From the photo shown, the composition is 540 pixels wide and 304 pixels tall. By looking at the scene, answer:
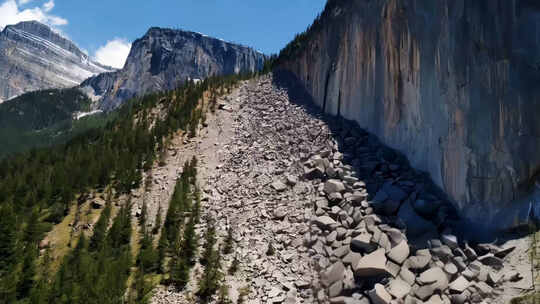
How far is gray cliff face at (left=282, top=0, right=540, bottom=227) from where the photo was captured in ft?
47.7

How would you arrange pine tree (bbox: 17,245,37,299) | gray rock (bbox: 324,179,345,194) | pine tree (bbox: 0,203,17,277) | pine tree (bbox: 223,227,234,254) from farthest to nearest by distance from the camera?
gray rock (bbox: 324,179,345,194)
pine tree (bbox: 0,203,17,277)
pine tree (bbox: 223,227,234,254)
pine tree (bbox: 17,245,37,299)

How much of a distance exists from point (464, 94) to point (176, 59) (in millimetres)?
168623

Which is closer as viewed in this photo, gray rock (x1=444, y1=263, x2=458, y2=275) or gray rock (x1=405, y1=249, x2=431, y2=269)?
gray rock (x1=444, y1=263, x2=458, y2=275)

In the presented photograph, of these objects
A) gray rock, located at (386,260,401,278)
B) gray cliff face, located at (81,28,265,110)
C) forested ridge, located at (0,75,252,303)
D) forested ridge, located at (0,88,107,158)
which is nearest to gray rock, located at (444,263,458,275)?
gray rock, located at (386,260,401,278)

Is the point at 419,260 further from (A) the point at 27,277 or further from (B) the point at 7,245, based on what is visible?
(B) the point at 7,245

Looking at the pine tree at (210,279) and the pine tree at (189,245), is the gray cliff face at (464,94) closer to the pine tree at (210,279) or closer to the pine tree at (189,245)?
the pine tree at (210,279)

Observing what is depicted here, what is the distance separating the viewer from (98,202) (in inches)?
1118

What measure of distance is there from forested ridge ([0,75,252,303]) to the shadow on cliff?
9.95m

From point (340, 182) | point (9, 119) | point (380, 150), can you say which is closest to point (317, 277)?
point (340, 182)

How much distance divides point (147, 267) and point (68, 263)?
5.18 m

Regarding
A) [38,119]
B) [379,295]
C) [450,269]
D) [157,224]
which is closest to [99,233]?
[157,224]

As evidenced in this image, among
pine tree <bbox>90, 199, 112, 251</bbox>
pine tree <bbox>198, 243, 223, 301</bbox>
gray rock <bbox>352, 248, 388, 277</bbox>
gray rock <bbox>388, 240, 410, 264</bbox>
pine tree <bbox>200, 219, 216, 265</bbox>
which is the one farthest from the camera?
pine tree <bbox>90, 199, 112, 251</bbox>

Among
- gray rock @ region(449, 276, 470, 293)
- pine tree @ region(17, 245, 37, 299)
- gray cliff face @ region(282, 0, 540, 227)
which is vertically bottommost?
pine tree @ region(17, 245, 37, 299)

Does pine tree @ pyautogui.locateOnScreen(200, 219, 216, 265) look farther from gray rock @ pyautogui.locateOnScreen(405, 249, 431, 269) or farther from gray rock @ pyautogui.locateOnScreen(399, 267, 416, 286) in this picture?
gray rock @ pyautogui.locateOnScreen(405, 249, 431, 269)
